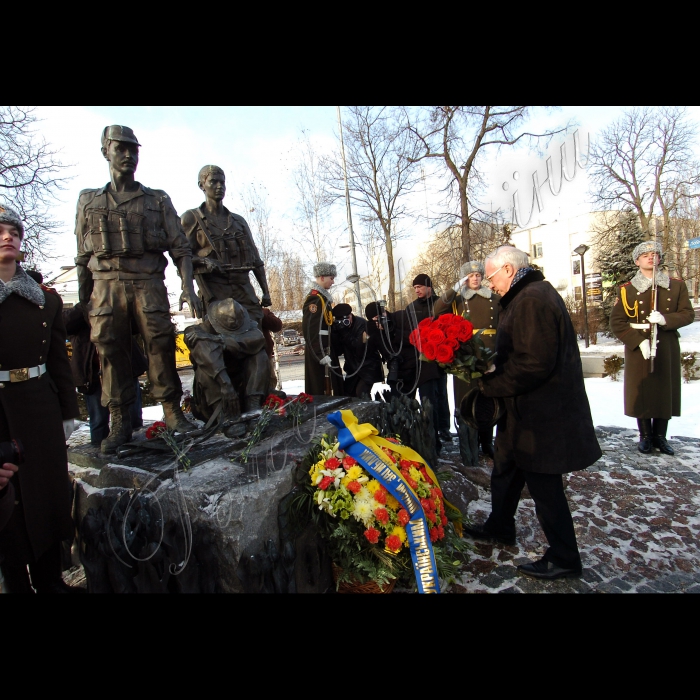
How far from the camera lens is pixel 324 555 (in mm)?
2594

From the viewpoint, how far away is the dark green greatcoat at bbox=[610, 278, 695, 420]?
4574mm

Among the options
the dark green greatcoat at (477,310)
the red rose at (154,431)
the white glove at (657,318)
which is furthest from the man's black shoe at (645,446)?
the red rose at (154,431)

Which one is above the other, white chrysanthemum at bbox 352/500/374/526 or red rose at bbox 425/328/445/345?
red rose at bbox 425/328/445/345

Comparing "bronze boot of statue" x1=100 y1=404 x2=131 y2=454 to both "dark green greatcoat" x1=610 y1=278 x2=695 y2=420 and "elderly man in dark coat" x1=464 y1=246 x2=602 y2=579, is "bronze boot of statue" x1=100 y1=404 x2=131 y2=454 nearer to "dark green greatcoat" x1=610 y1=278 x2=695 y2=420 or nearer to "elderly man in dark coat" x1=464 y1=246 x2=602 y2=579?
"elderly man in dark coat" x1=464 y1=246 x2=602 y2=579

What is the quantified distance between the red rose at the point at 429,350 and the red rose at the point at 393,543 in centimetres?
106

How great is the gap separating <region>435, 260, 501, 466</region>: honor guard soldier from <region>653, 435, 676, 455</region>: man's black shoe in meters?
1.74

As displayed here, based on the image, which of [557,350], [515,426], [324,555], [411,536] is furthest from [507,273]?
[324,555]

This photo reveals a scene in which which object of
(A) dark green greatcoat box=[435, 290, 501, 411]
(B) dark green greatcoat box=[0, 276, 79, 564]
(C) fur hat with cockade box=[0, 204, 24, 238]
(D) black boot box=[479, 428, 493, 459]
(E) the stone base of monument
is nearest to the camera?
(E) the stone base of monument

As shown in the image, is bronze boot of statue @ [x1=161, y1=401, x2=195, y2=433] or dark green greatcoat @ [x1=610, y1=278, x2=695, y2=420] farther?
dark green greatcoat @ [x1=610, y1=278, x2=695, y2=420]

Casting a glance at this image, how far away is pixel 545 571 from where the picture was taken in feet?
8.68

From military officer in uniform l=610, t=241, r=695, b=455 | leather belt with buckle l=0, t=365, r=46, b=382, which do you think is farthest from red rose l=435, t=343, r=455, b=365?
military officer in uniform l=610, t=241, r=695, b=455

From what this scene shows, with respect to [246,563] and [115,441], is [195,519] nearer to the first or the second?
[246,563]

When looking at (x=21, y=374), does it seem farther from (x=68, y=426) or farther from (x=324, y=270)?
(x=324, y=270)

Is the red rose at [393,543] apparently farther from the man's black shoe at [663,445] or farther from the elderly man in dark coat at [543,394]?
the man's black shoe at [663,445]
